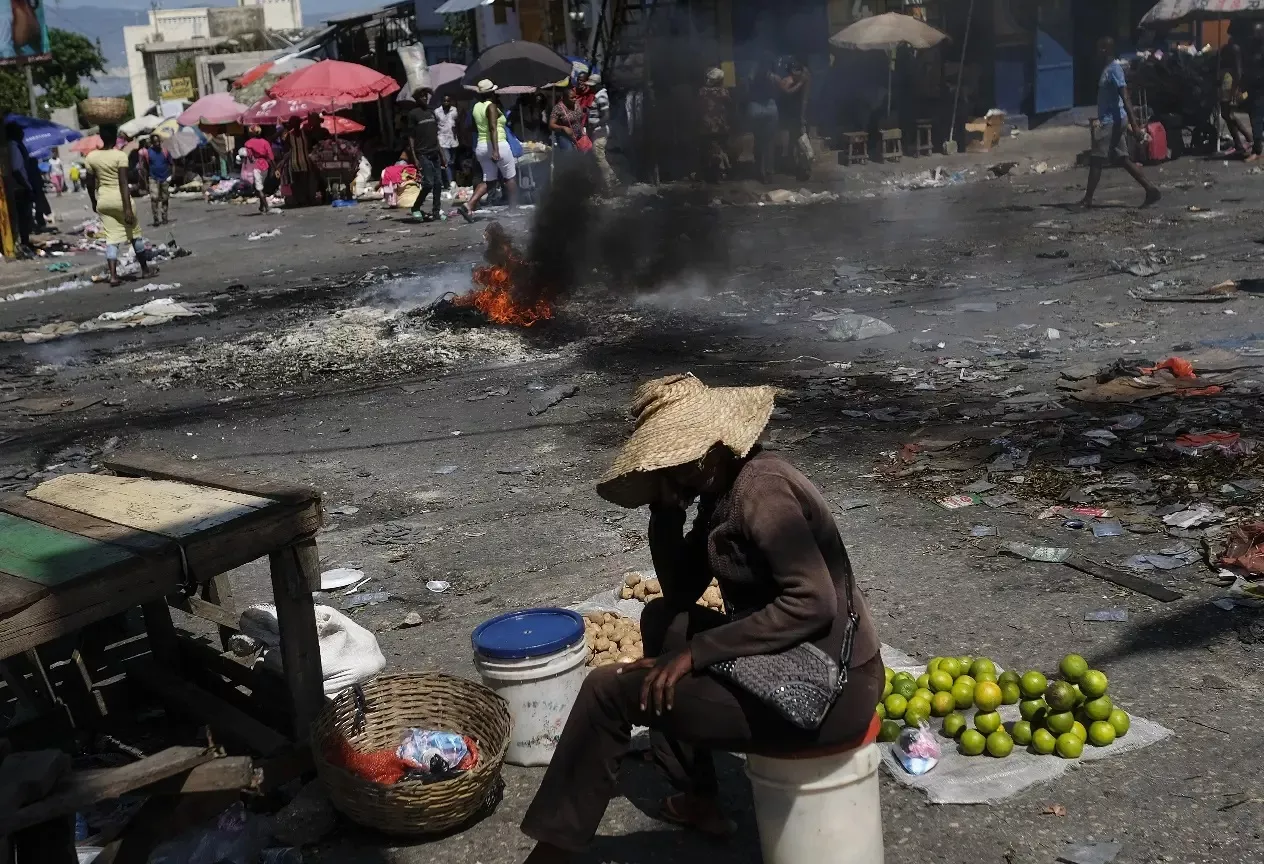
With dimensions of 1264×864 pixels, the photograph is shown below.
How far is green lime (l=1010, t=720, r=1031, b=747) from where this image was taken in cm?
353

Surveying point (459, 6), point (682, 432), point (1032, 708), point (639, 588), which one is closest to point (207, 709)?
point (639, 588)

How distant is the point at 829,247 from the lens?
1365 centimetres

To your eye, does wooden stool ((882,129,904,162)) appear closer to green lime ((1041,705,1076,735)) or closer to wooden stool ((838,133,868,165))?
wooden stool ((838,133,868,165))

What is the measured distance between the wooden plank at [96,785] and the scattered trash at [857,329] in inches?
272

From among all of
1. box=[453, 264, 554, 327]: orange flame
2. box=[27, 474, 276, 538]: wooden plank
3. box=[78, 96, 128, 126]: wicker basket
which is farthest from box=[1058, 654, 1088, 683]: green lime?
box=[78, 96, 128, 126]: wicker basket

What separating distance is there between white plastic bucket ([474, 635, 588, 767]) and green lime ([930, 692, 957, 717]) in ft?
3.60

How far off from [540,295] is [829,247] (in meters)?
4.25

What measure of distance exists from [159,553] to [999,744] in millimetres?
2431

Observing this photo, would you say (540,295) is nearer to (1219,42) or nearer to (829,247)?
(829,247)

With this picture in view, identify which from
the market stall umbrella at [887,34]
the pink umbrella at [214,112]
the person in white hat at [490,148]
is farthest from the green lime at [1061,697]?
the pink umbrella at [214,112]

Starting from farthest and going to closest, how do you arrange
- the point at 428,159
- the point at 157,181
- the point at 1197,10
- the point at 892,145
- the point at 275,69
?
the point at 275,69 < the point at 157,181 < the point at 892,145 < the point at 428,159 < the point at 1197,10

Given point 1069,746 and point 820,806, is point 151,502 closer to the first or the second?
point 820,806

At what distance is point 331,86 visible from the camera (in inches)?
917

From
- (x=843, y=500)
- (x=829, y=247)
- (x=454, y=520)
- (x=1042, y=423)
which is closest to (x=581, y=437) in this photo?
(x=454, y=520)
